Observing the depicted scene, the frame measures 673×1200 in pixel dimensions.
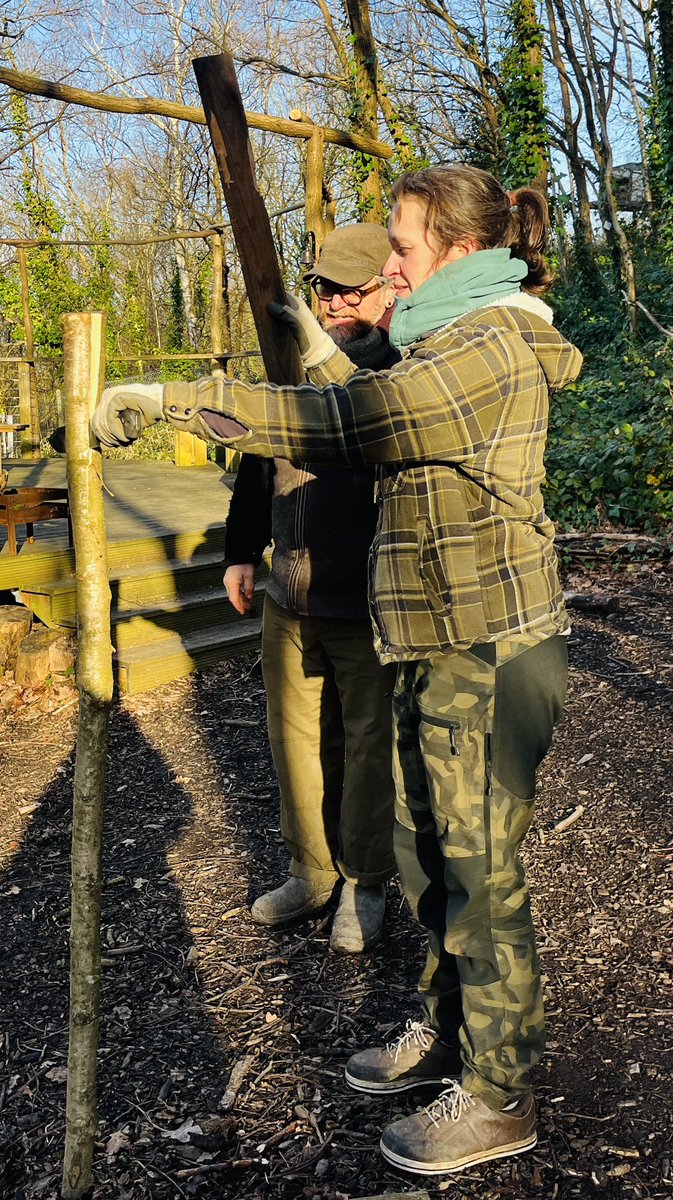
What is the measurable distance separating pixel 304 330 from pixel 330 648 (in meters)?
1.01

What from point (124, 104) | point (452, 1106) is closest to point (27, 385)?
point (124, 104)

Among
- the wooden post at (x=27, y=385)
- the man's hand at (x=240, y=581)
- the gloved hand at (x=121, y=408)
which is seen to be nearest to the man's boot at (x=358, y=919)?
the man's hand at (x=240, y=581)

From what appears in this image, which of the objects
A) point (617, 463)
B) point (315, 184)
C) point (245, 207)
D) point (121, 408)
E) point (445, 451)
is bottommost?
point (617, 463)

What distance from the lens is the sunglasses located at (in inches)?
109

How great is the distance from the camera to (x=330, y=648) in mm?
2957

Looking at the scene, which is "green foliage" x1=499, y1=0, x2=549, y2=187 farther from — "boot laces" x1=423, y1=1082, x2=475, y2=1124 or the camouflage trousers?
"boot laces" x1=423, y1=1082, x2=475, y2=1124

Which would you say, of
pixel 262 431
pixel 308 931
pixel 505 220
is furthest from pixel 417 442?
pixel 308 931

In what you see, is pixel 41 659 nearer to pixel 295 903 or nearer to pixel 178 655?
pixel 178 655

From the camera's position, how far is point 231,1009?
9.43 feet

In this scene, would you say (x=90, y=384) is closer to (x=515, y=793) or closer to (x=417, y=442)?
(x=417, y=442)

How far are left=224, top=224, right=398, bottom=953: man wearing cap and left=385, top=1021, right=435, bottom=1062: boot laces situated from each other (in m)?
0.63

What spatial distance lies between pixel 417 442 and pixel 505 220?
1.77 ft

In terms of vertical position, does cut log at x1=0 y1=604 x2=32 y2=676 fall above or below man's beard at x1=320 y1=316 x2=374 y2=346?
below

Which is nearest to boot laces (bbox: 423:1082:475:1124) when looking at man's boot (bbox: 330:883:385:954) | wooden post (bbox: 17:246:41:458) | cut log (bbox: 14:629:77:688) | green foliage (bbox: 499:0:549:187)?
man's boot (bbox: 330:883:385:954)
